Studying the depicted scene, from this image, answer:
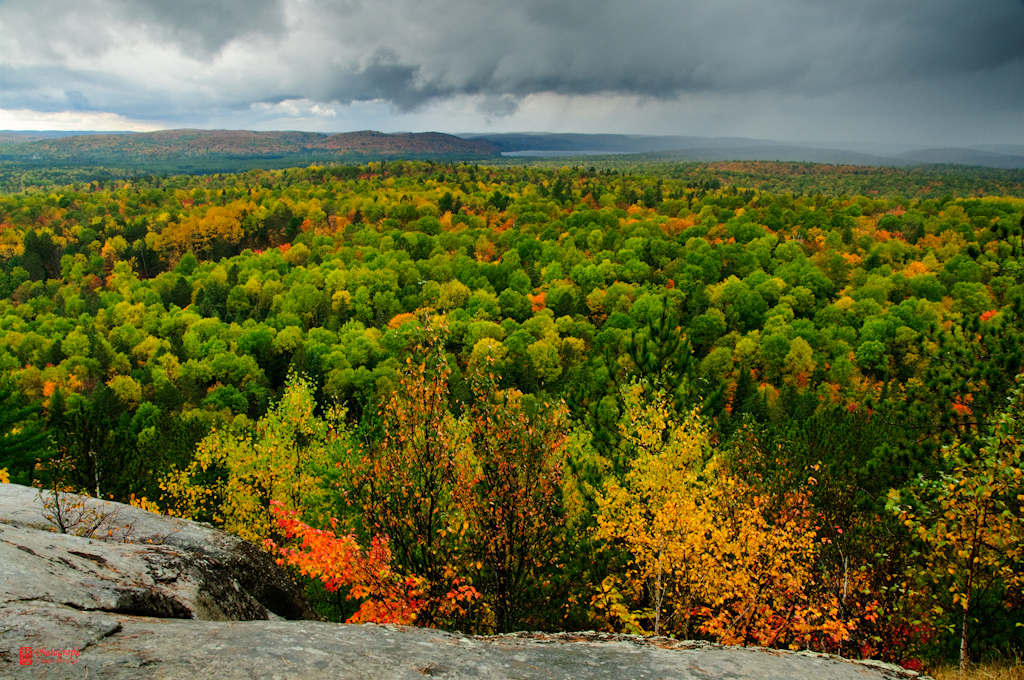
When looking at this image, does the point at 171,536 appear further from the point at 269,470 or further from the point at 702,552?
the point at 269,470

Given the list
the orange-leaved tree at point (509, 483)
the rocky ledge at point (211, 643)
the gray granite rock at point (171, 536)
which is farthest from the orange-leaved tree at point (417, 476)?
the rocky ledge at point (211, 643)

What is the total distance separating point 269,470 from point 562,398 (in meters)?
21.3

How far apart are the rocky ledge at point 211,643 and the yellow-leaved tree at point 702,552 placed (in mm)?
6836

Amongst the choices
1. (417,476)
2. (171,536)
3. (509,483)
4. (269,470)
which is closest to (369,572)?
(417,476)

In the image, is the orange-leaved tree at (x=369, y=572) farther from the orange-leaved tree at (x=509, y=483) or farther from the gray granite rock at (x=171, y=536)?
the orange-leaved tree at (x=509, y=483)

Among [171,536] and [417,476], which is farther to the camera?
[417,476]

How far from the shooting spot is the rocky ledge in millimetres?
6082

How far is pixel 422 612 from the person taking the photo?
41.0 ft

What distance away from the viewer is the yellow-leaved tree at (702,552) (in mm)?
15375

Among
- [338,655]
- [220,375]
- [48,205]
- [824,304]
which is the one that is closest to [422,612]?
[338,655]

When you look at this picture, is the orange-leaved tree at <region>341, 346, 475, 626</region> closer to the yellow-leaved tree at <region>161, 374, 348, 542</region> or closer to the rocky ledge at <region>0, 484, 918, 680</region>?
the rocky ledge at <region>0, 484, 918, 680</region>

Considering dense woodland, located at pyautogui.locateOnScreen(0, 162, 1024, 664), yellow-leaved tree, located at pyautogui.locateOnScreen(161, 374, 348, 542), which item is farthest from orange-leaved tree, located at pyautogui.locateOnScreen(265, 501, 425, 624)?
yellow-leaved tree, located at pyautogui.locateOnScreen(161, 374, 348, 542)

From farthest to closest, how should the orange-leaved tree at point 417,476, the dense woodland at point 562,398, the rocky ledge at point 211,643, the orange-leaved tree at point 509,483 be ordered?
the dense woodland at point 562,398
the orange-leaved tree at point 509,483
the orange-leaved tree at point 417,476
the rocky ledge at point 211,643

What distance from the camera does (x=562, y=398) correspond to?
16375 mm
